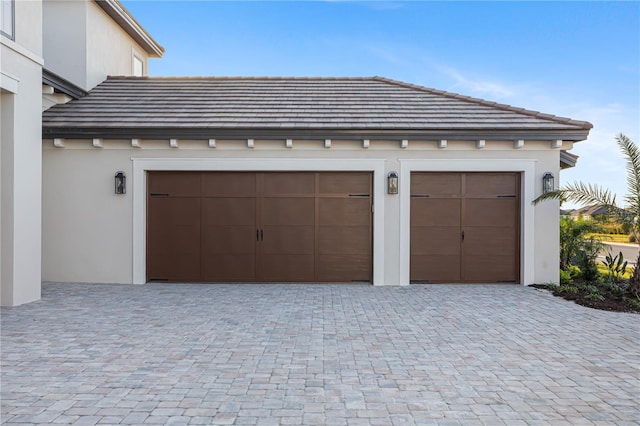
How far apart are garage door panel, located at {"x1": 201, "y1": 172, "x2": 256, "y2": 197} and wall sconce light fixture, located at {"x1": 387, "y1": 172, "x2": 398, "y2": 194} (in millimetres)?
2907

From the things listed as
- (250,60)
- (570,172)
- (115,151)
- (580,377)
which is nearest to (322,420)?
(580,377)

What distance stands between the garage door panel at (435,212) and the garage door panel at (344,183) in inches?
43.5

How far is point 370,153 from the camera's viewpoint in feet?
27.9

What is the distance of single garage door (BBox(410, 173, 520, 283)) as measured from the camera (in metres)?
8.62

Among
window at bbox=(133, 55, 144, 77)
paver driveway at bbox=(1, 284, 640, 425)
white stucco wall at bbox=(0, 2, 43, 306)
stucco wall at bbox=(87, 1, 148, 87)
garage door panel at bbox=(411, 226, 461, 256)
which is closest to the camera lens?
paver driveway at bbox=(1, 284, 640, 425)

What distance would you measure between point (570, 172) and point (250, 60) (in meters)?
14.3

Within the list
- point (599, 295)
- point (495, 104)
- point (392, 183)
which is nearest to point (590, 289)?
point (599, 295)

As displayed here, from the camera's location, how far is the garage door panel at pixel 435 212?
8.62 meters

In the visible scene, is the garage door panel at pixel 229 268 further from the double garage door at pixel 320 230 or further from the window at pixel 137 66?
the window at pixel 137 66

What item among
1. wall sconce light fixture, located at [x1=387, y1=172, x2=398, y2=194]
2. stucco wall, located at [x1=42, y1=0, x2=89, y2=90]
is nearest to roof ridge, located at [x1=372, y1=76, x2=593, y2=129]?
wall sconce light fixture, located at [x1=387, y1=172, x2=398, y2=194]

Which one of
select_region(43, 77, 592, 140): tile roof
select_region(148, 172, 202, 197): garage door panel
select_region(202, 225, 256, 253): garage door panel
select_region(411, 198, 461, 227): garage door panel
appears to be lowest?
select_region(202, 225, 256, 253): garage door panel

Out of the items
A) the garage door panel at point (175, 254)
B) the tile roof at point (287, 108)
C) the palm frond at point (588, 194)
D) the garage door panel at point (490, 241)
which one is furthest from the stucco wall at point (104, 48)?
the palm frond at point (588, 194)

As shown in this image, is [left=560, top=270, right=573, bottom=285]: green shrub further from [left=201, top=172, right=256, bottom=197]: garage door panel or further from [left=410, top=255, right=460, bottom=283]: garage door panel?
[left=201, top=172, right=256, bottom=197]: garage door panel

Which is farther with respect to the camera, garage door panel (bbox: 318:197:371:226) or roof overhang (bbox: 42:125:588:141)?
garage door panel (bbox: 318:197:371:226)
